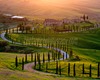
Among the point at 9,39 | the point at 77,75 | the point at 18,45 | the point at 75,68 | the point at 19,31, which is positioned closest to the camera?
the point at 77,75

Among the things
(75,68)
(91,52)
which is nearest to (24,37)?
(91,52)

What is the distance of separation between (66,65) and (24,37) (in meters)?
59.9

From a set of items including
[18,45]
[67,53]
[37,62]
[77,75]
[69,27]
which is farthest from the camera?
[69,27]

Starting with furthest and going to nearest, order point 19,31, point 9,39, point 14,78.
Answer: point 19,31
point 9,39
point 14,78

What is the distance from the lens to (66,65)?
3433 inches

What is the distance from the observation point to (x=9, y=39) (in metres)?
138

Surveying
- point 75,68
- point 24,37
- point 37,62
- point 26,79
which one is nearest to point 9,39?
point 24,37

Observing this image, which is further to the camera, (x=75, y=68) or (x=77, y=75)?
(x=75, y=68)

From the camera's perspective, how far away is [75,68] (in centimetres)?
8456

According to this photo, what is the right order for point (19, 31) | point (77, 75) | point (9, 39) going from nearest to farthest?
1. point (77, 75)
2. point (9, 39)
3. point (19, 31)

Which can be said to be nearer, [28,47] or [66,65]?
[66,65]

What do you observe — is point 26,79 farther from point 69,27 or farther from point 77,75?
point 69,27

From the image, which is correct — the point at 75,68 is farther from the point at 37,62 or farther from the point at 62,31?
the point at 62,31

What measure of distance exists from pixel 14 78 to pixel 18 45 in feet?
208
